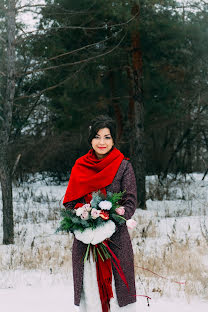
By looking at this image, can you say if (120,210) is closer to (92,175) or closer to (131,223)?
(131,223)

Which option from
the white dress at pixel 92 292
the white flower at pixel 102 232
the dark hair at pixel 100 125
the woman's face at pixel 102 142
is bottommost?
the white dress at pixel 92 292

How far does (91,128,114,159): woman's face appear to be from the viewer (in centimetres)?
279

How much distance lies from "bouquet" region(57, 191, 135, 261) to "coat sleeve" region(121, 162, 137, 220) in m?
0.07

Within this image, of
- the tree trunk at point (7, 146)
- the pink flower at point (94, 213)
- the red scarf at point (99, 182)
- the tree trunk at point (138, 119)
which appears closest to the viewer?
the pink flower at point (94, 213)

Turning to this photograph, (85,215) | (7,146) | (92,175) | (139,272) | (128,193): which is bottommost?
(139,272)

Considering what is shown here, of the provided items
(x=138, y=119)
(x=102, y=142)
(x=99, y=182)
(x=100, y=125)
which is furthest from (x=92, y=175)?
(x=138, y=119)

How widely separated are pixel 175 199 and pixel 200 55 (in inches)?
179

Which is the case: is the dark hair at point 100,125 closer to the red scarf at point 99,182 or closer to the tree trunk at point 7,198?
the red scarf at point 99,182

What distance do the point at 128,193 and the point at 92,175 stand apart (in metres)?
0.28

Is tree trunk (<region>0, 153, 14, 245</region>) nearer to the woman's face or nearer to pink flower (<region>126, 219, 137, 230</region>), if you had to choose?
the woman's face

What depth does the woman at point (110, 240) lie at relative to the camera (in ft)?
8.83

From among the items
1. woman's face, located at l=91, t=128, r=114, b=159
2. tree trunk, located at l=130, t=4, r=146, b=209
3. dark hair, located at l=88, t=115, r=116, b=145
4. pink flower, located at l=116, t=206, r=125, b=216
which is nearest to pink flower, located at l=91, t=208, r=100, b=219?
pink flower, located at l=116, t=206, r=125, b=216

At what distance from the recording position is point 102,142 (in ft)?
9.12

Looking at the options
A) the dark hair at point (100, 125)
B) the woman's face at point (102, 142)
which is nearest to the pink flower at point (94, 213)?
the woman's face at point (102, 142)
